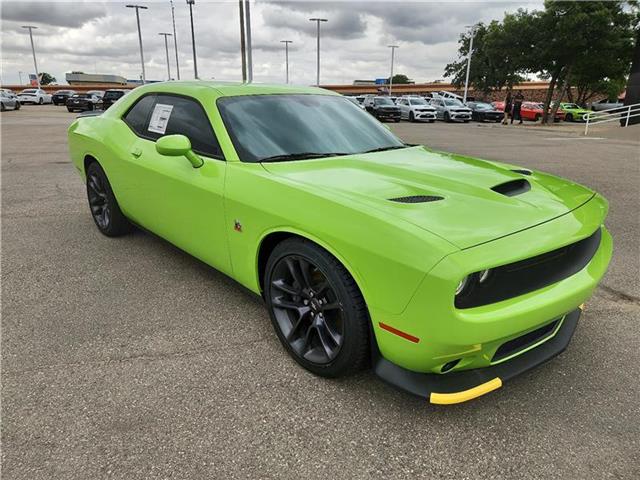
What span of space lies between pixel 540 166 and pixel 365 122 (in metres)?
7.29

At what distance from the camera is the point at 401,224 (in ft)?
6.34

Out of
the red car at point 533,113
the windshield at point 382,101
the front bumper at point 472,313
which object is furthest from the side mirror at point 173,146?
the red car at point 533,113

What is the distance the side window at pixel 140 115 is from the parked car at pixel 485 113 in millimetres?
30249

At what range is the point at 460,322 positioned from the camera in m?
1.83

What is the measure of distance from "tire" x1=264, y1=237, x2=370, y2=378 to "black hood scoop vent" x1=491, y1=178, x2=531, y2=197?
95cm

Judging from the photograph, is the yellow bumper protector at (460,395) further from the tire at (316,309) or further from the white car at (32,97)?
the white car at (32,97)

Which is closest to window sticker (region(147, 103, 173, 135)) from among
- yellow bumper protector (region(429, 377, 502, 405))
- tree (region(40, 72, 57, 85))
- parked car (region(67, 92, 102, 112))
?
yellow bumper protector (region(429, 377, 502, 405))

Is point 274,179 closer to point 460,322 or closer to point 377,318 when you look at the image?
point 377,318

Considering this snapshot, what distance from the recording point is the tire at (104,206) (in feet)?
14.2

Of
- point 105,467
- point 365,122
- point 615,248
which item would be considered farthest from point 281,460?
point 615,248

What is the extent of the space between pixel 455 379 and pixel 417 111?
27.8 metres

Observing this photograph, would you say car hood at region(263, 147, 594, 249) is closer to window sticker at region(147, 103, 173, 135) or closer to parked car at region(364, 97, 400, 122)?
window sticker at region(147, 103, 173, 135)

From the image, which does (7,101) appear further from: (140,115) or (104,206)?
(140,115)

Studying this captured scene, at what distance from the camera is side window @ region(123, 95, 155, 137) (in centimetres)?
379
